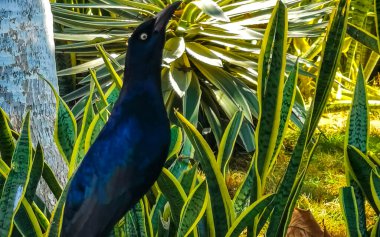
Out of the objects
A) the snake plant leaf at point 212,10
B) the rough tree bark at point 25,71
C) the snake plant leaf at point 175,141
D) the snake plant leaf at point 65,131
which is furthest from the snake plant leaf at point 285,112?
the snake plant leaf at point 212,10

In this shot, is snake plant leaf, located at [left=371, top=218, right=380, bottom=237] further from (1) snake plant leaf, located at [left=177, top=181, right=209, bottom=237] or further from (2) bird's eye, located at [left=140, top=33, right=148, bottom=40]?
(2) bird's eye, located at [left=140, top=33, right=148, bottom=40]

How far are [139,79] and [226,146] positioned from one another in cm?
68

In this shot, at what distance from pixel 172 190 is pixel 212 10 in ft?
6.64

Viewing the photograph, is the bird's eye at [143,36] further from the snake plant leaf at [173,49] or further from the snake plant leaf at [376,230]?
the snake plant leaf at [173,49]

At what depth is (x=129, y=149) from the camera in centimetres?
126

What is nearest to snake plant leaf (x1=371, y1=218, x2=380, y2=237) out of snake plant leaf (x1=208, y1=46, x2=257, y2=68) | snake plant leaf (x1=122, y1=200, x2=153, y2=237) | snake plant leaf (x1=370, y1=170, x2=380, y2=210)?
snake plant leaf (x1=370, y1=170, x2=380, y2=210)

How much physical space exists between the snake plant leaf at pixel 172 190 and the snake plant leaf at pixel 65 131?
0.32 m

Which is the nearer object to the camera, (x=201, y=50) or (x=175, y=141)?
(x=175, y=141)

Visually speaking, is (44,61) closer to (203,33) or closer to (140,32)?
(140,32)

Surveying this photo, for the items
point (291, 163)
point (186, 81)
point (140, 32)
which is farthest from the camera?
point (186, 81)

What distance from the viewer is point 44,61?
251cm

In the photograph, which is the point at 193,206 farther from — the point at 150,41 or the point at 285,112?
the point at 150,41

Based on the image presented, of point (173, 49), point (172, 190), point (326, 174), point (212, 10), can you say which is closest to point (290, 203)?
point (172, 190)

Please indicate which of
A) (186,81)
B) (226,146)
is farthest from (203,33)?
(226,146)
